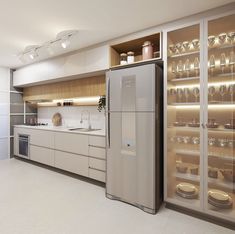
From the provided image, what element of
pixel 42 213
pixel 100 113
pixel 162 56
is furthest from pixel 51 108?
pixel 162 56

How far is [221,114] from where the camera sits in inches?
82.8

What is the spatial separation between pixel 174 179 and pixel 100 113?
1.98 m

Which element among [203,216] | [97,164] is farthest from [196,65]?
[97,164]

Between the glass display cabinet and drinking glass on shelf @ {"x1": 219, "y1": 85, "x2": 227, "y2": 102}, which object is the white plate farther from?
drinking glass on shelf @ {"x1": 219, "y1": 85, "x2": 227, "y2": 102}

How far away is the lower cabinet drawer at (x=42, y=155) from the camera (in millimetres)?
3727

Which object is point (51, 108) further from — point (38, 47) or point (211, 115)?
point (211, 115)

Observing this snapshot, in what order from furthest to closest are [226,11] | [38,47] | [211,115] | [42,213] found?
1. [38,47]
2. [42,213]
3. [211,115]
4. [226,11]

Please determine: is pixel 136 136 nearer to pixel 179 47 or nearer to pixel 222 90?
pixel 222 90

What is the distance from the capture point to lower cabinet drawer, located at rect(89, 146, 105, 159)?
289cm

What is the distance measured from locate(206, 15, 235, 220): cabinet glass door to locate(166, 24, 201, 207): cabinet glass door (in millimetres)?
151

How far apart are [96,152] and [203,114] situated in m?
1.72

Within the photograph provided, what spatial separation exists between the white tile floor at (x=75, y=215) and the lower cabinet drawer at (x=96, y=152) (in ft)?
1.73

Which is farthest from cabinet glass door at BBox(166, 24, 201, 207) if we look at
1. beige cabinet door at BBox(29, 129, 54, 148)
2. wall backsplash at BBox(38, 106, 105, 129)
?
beige cabinet door at BBox(29, 129, 54, 148)

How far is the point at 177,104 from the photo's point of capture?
7.48ft
